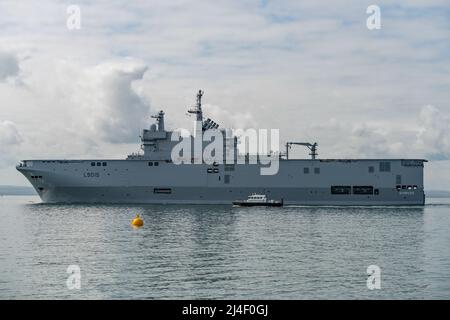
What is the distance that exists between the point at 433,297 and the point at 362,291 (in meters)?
2.12

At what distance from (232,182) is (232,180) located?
9.0 inches

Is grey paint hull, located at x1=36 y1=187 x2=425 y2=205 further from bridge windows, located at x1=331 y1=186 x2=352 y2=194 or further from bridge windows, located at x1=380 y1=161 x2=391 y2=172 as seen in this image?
bridge windows, located at x1=380 y1=161 x2=391 y2=172

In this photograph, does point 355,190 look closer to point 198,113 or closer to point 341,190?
point 341,190

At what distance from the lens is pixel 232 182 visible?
198 feet

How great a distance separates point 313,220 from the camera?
4200 cm

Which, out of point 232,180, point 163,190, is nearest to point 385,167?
point 232,180

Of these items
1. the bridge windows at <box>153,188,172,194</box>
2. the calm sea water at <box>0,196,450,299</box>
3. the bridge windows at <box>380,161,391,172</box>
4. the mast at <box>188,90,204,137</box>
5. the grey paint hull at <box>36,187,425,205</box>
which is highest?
the mast at <box>188,90,204,137</box>

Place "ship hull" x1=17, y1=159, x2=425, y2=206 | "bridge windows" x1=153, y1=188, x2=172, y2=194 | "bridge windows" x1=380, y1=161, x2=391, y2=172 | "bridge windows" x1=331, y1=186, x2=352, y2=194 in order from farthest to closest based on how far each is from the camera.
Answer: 1. "bridge windows" x1=153, y1=188, x2=172, y2=194
2. "bridge windows" x1=331, y1=186, x2=352, y2=194
3. "ship hull" x1=17, y1=159, x2=425, y2=206
4. "bridge windows" x1=380, y1=161, x2=391, y2=172

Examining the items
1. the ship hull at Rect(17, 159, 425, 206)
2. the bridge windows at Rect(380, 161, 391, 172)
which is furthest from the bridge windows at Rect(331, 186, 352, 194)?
the bridge windows at Rect(380, 161, 391, 172)

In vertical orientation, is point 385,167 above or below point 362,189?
above

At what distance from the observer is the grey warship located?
5941 cm

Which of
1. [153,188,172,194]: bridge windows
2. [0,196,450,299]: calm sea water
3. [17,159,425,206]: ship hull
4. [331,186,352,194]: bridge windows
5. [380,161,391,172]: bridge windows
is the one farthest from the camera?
[153,188,172,194]: bridge windows
